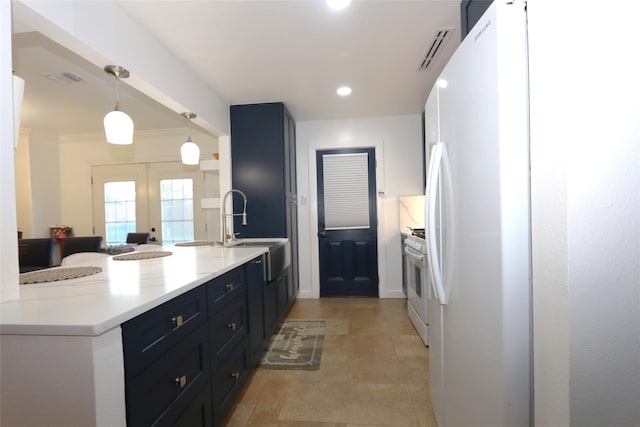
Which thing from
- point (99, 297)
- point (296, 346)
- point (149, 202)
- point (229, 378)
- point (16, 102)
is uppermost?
point (16, 102)

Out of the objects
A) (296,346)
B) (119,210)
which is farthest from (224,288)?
(119,210)

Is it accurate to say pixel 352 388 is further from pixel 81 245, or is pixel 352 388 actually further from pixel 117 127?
pixel 81 245

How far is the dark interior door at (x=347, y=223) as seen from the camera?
167 inches

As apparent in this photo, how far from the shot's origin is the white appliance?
0.83 m

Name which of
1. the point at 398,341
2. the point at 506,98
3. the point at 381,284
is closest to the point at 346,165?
the point at 381,284

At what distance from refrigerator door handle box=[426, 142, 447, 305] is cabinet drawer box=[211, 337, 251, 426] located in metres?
1.17

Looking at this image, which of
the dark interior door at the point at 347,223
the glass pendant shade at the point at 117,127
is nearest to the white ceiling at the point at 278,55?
the glass pendant shade at the point at 117,127

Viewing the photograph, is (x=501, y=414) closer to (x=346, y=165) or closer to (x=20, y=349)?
(x=20, y=349)

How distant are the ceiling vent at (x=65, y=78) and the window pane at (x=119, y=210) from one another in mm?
2122

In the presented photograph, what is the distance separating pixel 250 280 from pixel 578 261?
1880 mm

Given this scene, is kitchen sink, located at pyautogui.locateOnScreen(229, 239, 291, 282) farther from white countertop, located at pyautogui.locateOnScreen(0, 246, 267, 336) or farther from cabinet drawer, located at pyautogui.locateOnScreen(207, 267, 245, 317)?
white countertop, located at pyautogui.locateOnScreen(0, 246, 267, 336)

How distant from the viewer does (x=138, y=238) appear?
4426 mm

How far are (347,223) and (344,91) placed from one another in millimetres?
1766

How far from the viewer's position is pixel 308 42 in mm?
2285
